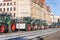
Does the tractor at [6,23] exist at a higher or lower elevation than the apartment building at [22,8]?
lower

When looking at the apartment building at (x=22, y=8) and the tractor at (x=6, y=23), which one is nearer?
the tractor at (x=6, y=23)

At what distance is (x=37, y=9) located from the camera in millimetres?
115375

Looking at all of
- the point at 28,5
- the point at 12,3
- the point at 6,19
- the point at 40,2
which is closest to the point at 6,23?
the point at 6,19

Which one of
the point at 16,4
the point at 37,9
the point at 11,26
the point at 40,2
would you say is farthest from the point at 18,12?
the point at 11,26

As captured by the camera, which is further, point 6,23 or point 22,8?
point 22,8

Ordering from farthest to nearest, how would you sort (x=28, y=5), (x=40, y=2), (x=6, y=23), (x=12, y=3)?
(x=40, y=2) < (x=12, y=3) < (x=28, y=5) < (x=6, y=23)

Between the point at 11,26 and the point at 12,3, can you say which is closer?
the point at 11,26

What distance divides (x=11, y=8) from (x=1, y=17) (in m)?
86.6

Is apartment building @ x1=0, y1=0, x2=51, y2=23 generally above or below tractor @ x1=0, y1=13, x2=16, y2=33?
above

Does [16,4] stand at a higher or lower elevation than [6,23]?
higher

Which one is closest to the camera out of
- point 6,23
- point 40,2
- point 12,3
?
point 6,23

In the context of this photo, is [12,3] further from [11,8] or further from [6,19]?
[6,19]

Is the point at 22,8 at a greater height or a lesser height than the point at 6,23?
greater

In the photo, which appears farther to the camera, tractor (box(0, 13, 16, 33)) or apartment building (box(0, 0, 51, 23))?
apartment building (box(0, 0, 51, 23))
